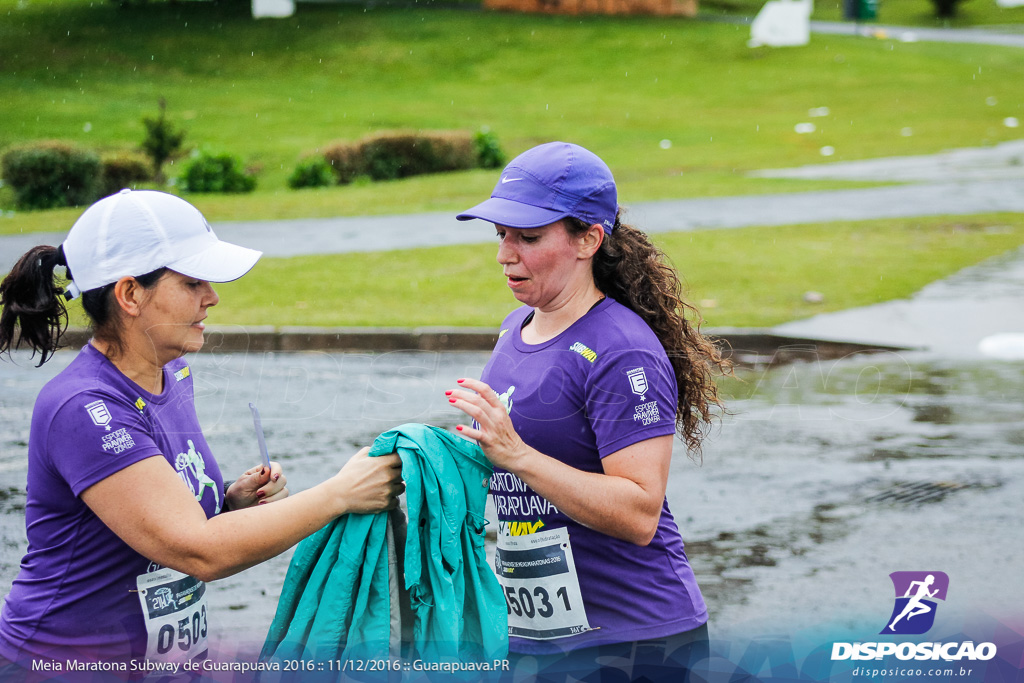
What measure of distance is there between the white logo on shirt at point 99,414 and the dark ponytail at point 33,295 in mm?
328

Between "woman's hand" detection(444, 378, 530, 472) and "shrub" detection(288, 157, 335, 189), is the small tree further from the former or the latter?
"woman's hand" detection(444, 378, 530, 472)

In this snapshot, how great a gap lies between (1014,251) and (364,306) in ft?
29.0

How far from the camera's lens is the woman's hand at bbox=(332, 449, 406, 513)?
90.2 inches

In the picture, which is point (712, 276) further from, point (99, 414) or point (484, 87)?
point (484, 87)

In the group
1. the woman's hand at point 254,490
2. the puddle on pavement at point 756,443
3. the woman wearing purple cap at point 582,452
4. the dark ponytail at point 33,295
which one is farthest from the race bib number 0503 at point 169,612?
the puddle on pavement at point 756,443

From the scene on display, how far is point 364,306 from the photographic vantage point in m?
11.2

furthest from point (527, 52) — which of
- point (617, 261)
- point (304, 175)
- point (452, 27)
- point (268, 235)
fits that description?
point (617, 261)

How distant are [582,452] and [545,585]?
352 mm

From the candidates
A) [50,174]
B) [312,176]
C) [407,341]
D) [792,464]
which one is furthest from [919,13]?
[792,464]

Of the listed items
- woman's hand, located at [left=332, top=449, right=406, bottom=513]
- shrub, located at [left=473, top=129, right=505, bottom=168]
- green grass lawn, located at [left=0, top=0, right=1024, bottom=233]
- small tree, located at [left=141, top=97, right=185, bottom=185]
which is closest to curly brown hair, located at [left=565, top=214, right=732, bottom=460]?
woman's hand, located at [left=332, top=449, right=406, bottom=513]

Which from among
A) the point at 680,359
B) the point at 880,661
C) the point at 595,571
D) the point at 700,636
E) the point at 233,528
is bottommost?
the point at 880,661

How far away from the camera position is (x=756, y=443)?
729 centimetres

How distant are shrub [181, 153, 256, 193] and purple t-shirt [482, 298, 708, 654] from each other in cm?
2042

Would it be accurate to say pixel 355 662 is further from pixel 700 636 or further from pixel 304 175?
pixel 304 175
